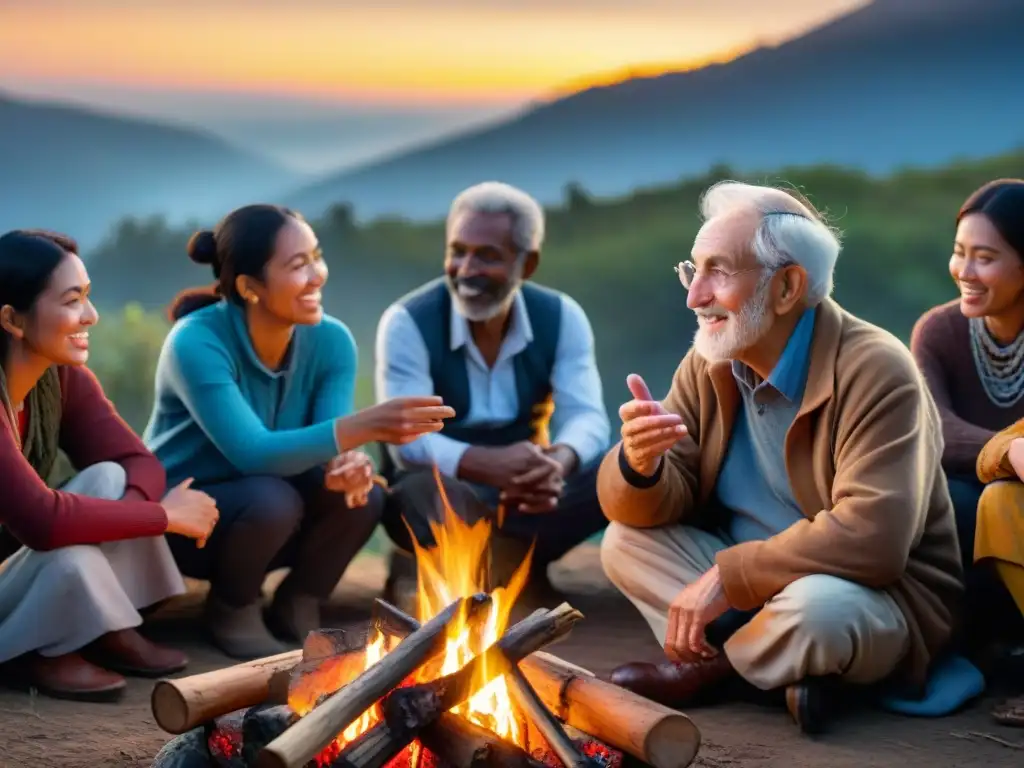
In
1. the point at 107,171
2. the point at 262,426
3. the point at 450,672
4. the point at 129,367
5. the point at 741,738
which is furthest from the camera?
the point at 107,171

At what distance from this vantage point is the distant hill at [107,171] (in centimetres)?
1168

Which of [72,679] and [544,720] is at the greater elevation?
[544,720]

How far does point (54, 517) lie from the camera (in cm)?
461

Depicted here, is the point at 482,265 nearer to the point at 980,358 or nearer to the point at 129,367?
the point at 980,358

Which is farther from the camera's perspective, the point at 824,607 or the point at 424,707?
the point at 824,607

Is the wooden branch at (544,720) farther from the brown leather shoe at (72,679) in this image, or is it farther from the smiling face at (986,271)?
the smiling face at (986,271)

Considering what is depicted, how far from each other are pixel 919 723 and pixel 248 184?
9.14m

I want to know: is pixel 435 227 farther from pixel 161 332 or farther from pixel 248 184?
pixel 161 332

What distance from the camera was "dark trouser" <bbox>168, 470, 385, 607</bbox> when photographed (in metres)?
5.32

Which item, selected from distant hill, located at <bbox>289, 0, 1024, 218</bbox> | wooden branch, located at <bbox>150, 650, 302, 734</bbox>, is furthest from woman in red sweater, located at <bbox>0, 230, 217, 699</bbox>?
distant hill, located at <bbox>289, 0, 1024, 218</bbox>

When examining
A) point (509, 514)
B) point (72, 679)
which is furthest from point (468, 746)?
point (509, 514)

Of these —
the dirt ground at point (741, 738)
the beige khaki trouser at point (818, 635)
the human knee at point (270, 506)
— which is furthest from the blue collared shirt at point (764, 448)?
the human knee at point (270, 506)

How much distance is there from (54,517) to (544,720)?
2.01m

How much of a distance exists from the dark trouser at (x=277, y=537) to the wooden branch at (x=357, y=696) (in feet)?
6.24
